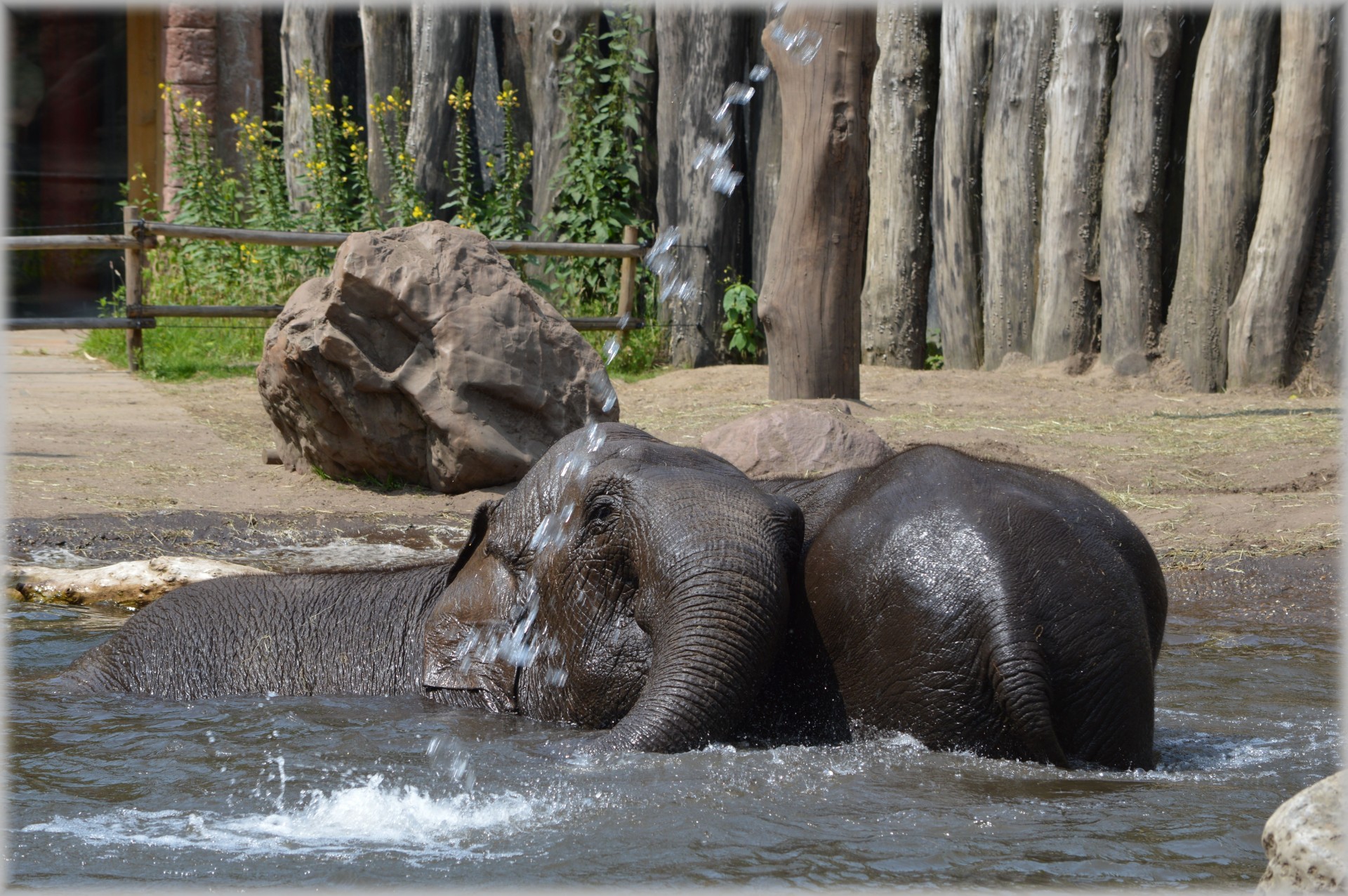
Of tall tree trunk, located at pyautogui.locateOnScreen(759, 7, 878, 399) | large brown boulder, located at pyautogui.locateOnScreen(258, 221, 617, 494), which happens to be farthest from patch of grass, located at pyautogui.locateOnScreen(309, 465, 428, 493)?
tall tree trunk, located at pyautogui.locateOnScreen(759, 7, 878, 399)

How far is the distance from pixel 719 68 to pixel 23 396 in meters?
6.12

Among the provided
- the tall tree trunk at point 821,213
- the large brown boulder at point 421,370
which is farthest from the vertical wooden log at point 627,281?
the large brown boulder at point 421,370

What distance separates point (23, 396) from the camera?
33.6 ft

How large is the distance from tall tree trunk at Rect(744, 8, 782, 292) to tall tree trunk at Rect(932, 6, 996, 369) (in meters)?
1.42

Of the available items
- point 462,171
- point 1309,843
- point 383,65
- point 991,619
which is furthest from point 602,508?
point 383,65

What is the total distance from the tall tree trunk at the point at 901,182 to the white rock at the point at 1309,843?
8955 millimetres

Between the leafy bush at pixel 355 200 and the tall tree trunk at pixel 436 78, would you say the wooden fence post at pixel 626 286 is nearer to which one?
the leafy bush at pixel 355 200

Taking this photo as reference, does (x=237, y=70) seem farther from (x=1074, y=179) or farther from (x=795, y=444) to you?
(x=795, y=444)

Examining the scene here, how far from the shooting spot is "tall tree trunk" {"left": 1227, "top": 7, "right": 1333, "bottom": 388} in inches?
358

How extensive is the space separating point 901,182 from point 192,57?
8250 millimetres

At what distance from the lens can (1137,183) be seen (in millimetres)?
9812

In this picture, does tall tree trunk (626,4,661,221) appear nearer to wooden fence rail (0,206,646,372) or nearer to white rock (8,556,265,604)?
wooden fence rail (0,206,646,372)

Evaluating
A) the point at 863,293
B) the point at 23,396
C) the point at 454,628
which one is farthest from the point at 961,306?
the point at 454,628

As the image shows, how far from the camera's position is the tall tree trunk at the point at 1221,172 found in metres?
Answer: 9.33
